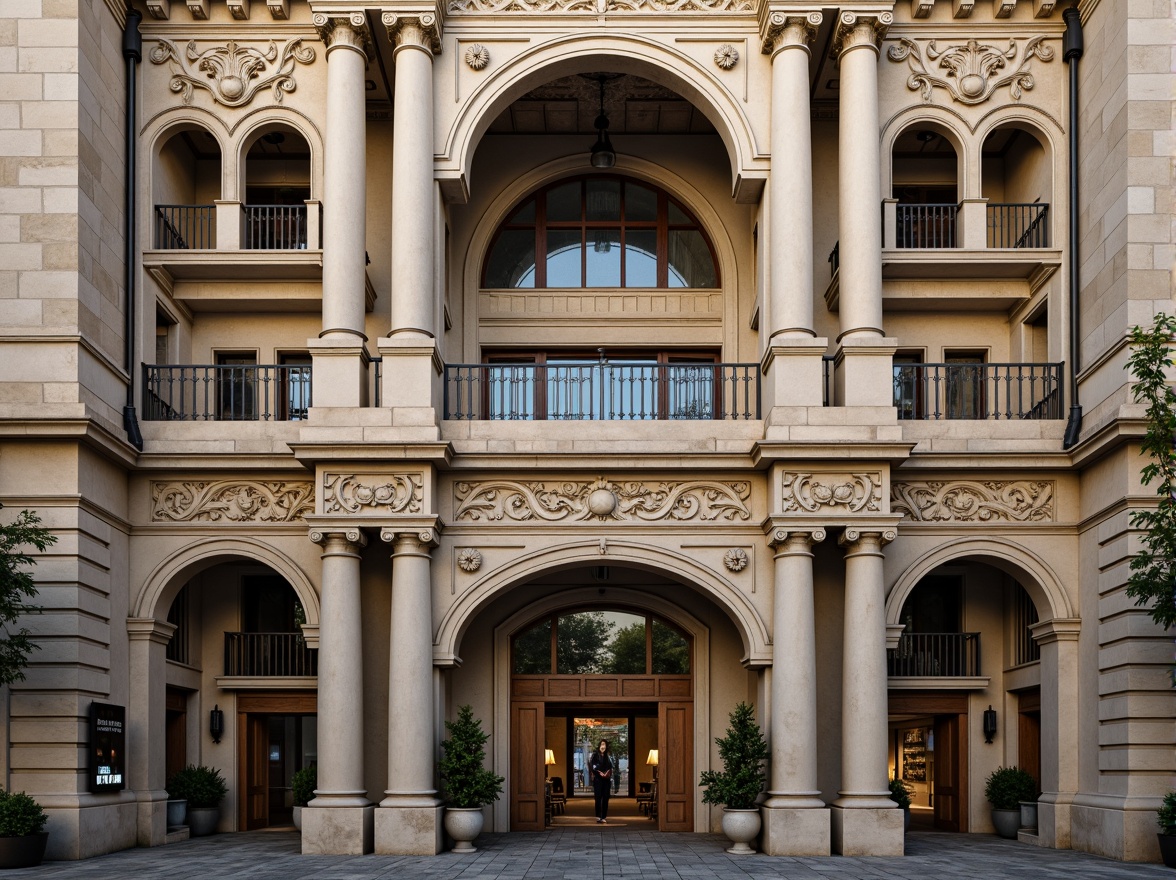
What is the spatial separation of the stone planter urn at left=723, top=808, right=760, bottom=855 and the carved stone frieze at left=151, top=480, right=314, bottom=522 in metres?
7.32

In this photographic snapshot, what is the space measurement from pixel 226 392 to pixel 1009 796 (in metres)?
13.6

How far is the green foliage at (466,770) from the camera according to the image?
18.6 metres

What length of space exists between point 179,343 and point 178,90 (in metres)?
3.84

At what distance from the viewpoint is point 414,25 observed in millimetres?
19656

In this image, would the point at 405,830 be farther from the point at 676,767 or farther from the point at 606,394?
the point at 606,394

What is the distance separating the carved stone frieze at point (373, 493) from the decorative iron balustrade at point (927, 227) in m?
8.67

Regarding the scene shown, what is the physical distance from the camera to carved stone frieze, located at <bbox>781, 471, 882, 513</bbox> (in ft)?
61.6

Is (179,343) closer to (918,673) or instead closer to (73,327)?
(73,327)

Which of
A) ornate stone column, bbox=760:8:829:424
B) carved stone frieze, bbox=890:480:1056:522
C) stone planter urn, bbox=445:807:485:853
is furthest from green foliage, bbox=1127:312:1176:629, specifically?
stone planter urn, bbox=445:807:485:853

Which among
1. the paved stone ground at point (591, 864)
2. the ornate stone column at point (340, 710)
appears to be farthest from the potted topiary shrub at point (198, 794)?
the ornate stone column at point (340, 710)

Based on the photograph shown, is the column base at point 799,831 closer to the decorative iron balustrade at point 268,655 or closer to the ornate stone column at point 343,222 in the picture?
the ornate stone column at point 343,222

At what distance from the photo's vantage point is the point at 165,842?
1964 centimetres

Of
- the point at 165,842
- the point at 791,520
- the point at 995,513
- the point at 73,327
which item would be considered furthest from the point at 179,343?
the point at 995,513

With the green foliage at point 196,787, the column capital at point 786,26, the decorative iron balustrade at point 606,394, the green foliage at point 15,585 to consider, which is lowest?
the green foliage at point 196,787
